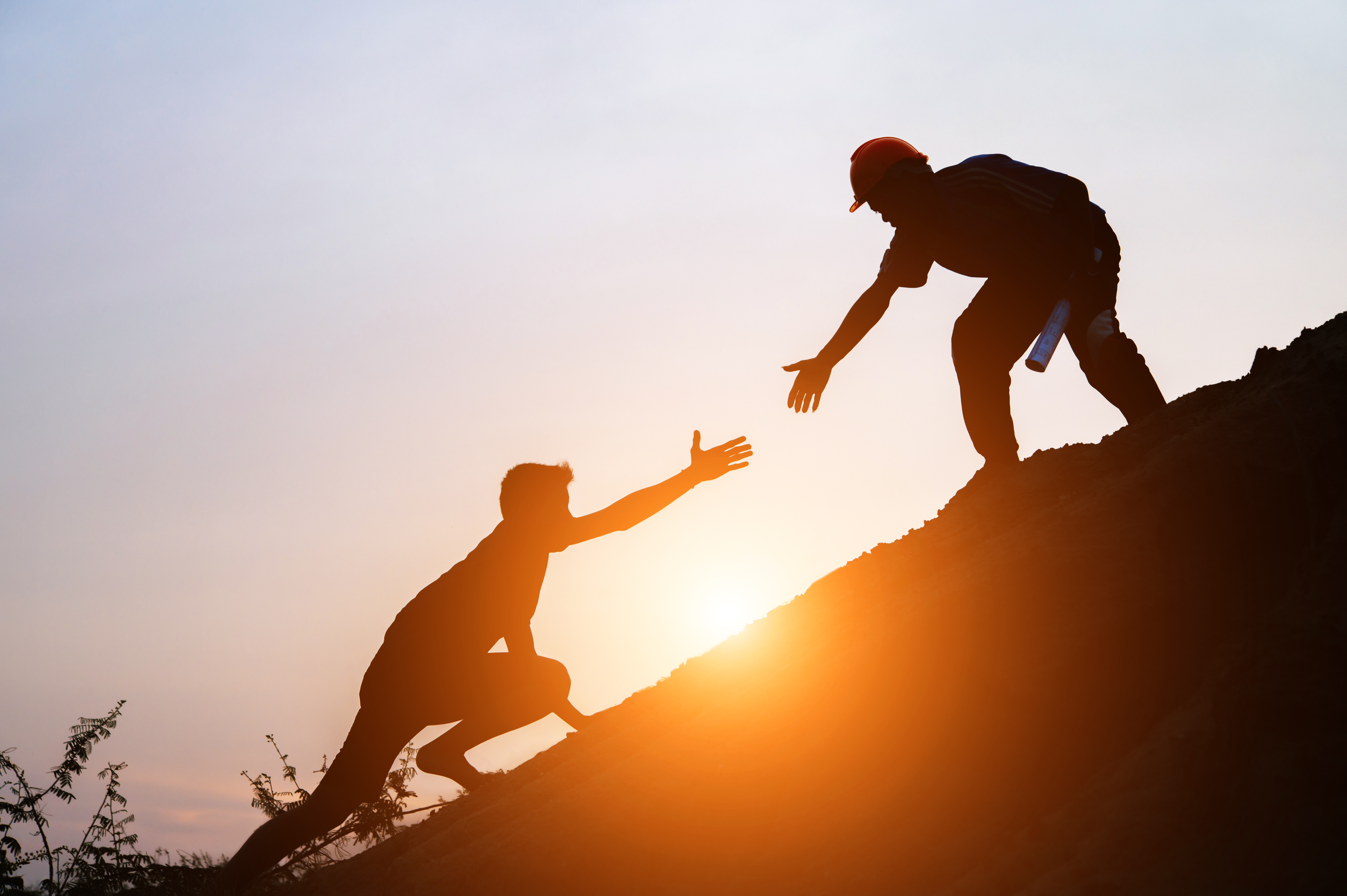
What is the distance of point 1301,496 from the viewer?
283cm

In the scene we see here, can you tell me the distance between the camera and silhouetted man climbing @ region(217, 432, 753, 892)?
397 cm

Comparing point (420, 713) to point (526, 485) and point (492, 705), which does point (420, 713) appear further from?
point (526, 485)

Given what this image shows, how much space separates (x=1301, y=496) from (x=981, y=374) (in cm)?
153

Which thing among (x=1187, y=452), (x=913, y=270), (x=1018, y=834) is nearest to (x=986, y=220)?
(x=913, y=270)

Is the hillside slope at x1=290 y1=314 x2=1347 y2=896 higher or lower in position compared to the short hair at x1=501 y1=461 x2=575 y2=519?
lower

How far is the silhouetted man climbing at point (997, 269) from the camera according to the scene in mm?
4047

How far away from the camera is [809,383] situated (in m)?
4.23

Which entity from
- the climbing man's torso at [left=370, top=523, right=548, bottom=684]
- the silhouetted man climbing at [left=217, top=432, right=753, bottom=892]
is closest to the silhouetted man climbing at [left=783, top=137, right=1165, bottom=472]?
the silhouetted man climbing at [left=217, top=432, right=753, bottom=892]

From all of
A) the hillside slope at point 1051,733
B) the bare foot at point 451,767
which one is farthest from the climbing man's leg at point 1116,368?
the bare foot at point 451,767

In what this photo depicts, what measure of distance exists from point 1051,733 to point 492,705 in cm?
240

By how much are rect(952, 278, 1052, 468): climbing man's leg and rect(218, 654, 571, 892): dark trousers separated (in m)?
2.32

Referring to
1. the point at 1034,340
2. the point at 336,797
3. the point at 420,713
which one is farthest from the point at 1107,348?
the point at 336,797

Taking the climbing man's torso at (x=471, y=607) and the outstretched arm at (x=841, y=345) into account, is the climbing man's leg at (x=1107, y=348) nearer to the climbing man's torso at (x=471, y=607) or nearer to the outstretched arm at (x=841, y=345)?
the outstretched arm at (x=841, y=345)

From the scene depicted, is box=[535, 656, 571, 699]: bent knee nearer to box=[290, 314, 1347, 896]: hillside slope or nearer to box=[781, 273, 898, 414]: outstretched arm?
box=[290, 314, 1347, 896]: hillside slope
